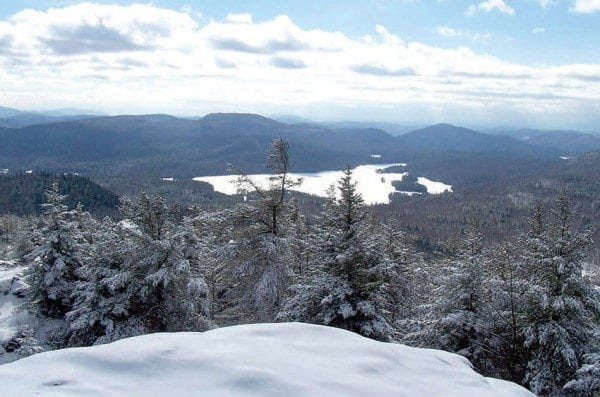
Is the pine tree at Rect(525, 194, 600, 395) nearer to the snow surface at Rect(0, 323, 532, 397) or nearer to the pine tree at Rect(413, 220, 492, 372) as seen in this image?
the pine tree at Rect(413, 220, 492, 372)

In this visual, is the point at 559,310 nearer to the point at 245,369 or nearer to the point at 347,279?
the point at 347,279

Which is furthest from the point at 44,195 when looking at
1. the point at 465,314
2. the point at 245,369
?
the point at 245,369

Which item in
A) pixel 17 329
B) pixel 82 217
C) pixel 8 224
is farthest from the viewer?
pixel 8 224

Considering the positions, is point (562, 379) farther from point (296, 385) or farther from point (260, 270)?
point (296, 385)

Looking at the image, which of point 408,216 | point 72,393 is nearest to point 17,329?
point 72,393

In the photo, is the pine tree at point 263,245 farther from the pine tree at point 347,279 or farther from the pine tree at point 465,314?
the pine tree at point 465,314

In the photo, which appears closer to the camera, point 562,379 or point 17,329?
point 562,379
